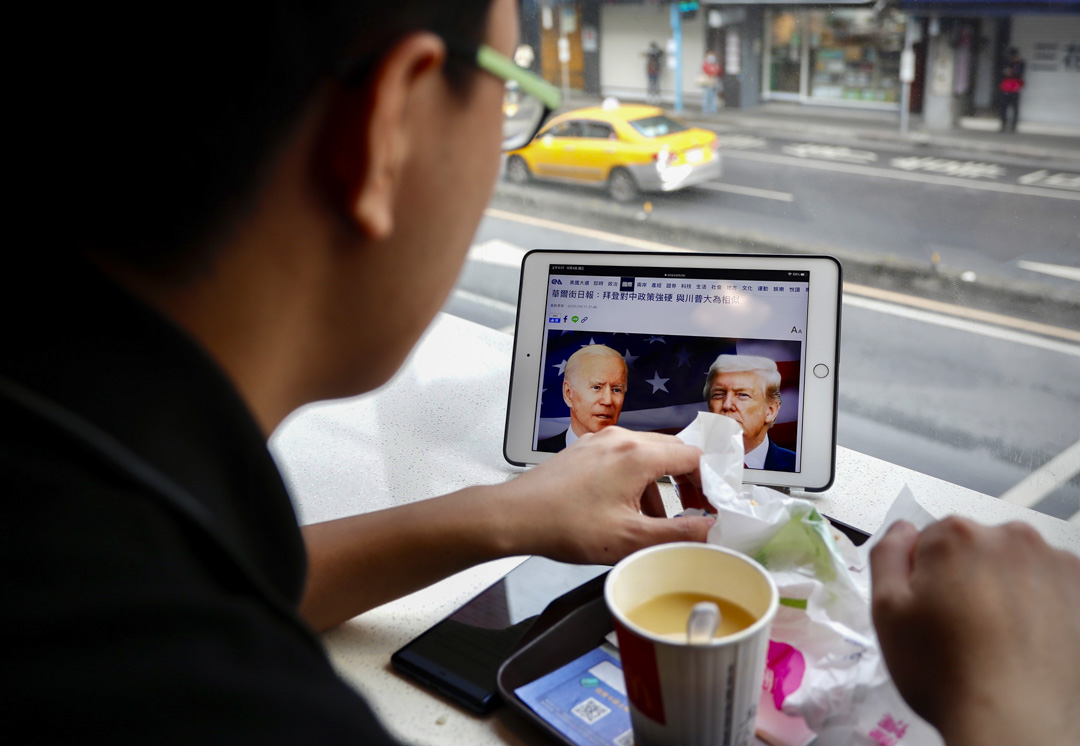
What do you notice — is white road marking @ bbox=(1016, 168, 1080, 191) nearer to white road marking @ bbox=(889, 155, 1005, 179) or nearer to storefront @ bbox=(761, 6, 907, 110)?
white road marking @ bbox=(889, 155, 1005, 179)

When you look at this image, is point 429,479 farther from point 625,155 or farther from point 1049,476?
point 625,155

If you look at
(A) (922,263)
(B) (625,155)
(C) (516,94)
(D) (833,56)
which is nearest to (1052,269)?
(A) (922,263)

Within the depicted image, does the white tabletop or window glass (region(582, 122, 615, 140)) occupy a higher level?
window glass (region(582, 122, 615, 140))

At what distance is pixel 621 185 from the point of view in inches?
89.7

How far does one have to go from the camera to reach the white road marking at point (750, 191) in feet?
6.73

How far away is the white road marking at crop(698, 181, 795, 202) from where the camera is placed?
2.05m

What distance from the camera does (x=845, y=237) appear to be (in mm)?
2047

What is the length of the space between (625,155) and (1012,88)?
102 cm

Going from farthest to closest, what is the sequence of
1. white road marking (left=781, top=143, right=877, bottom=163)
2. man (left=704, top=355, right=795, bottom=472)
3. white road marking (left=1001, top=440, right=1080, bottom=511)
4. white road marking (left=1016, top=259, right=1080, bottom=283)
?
white road marking (left=781, top=143, right=877, bottom=163), white road marking (left=1016, top=259, right=1080, bottom=283), white road marking (left=1001, top=440, right=1080, bottom=511), man (left=704, top=355, right=795, bottom=472)

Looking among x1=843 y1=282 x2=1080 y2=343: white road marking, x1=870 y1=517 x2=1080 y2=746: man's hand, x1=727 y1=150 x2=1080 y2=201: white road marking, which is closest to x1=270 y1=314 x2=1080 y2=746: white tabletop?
x1=870 y1=517 x2=1080 y2=746: man's hand

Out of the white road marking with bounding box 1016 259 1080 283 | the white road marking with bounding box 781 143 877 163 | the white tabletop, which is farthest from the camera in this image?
the white road marking with bounding box 781 143 877 163

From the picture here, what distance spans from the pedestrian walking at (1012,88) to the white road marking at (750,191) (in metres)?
0.55

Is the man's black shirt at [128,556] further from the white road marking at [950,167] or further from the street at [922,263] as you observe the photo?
A: the white road marking at [950,167]

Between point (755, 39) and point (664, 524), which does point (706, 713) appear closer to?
point (664, 524)
